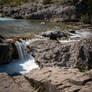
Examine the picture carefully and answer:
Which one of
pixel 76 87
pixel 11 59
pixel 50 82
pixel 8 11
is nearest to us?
pixel 76 87

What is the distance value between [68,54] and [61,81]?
6905mm

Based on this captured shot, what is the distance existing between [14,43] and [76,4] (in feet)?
152

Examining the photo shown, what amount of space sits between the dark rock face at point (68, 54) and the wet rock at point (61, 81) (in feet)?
14.7

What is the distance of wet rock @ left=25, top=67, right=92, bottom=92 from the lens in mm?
6207

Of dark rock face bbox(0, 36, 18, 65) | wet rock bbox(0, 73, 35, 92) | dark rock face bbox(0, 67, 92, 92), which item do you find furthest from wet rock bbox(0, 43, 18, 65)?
wet rock bbox(0, 73, 35, 92)

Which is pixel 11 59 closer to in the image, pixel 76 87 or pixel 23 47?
pixel 23 47

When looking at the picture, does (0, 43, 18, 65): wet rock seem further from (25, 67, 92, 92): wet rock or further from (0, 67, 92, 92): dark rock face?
(25, 67, 92, 92): wet rock

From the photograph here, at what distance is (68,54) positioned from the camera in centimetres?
1345

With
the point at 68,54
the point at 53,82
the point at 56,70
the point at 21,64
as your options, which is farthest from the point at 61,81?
the point at 21,64

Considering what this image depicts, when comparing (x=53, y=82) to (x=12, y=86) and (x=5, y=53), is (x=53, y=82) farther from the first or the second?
(x=5, y=53)

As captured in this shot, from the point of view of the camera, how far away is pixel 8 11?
242 ft

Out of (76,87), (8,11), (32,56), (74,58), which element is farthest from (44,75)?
(8,11)

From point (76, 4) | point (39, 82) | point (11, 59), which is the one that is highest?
point (76, 4)

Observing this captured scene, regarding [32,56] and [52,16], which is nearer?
[32,56]
